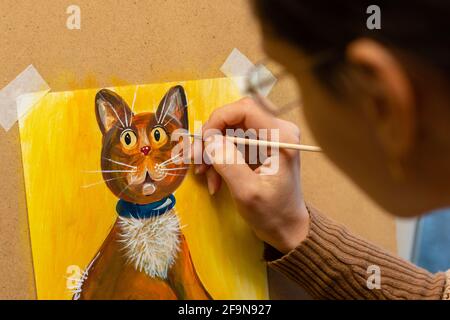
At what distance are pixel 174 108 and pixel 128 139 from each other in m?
0.08

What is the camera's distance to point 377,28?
1.31ft

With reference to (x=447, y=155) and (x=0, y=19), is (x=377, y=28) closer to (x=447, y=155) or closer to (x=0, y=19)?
(x=447, y=155)

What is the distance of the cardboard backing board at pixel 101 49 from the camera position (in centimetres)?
70

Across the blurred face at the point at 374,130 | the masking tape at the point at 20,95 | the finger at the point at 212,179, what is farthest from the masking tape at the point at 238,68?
the blurred face at the point at 374,130

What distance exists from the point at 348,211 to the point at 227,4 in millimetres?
372

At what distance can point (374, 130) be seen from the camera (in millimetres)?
426

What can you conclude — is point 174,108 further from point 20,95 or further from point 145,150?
point 20,95

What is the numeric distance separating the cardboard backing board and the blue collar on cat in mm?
116

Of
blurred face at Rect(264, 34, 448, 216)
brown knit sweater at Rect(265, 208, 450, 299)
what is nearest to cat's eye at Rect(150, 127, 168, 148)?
brown knit sweater at Rect(265, 208, 450, 299)

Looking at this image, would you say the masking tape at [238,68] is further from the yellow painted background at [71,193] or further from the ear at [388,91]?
the ear at [388,91]

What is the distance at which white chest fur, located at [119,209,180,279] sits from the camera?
2.46 ft

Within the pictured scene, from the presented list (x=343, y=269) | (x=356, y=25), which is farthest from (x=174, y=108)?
(x=356, y=25)

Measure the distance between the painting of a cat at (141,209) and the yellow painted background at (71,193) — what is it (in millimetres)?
11

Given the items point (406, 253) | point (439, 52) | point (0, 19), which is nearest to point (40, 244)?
point (0, 19)
